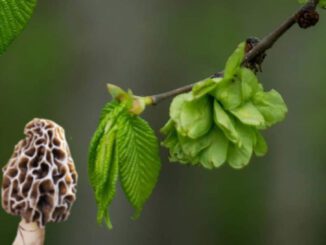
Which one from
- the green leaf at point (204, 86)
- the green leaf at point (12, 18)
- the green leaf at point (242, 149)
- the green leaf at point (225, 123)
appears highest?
the green leaf at point (12, 18)

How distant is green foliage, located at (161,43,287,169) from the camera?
60cm

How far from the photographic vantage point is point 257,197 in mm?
2176

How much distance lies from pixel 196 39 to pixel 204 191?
1.54 ft

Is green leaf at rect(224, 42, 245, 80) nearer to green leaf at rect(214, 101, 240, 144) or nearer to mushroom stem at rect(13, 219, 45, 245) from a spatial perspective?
green leaf at rect(214, 101, 240, 144)

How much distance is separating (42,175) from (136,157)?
0.28 ft

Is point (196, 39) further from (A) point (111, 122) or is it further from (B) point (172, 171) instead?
(A) point (111, 122)

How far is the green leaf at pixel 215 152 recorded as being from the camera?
608 millimetres

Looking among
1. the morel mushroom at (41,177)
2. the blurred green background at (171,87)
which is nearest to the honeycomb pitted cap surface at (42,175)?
the morel mushroom at (41,177)

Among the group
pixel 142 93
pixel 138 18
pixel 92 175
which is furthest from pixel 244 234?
pixel 92 175

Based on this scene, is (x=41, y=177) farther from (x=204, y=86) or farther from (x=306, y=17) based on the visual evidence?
(x=306, y=17)

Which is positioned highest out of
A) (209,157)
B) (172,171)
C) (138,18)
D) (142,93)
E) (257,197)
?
(138,18)

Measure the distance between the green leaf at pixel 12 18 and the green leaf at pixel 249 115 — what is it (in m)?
0.20

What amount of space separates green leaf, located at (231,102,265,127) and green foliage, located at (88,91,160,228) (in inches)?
3.2

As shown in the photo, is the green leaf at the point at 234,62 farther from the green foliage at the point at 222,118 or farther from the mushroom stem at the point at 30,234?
the mushroom stem at the point at 30,234
